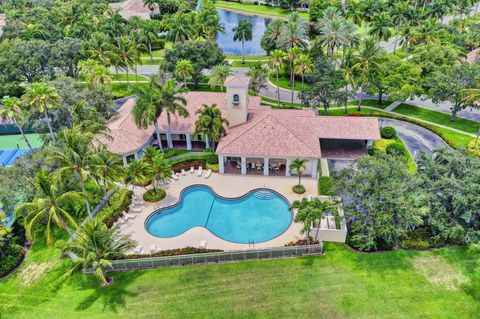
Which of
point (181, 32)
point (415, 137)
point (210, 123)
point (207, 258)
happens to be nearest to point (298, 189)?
point (210, 123)

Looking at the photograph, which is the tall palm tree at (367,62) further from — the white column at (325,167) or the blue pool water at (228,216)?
the blue pool water at (228,216)

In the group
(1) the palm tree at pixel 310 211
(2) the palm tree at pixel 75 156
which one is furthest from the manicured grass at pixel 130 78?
(1) the palm tree at pixel 310 211

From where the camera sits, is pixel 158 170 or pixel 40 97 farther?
pixel 40 97

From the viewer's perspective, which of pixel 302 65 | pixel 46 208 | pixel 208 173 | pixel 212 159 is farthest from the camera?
pixel 302 65

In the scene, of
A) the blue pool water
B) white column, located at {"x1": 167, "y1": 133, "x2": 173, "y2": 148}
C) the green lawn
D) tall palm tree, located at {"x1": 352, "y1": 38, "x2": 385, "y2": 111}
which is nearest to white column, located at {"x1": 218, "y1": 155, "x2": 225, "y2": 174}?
the blue pool water

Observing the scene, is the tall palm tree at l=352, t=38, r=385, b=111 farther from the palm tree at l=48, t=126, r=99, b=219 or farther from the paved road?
the palm tree at l=48, t=126, r=99, b=219

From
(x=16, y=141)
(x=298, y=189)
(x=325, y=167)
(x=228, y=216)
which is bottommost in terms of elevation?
(x=228, y=216)

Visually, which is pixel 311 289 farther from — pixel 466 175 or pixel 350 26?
pixel 350 26

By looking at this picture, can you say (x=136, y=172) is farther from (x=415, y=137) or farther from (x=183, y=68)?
(x=415, y=137)
